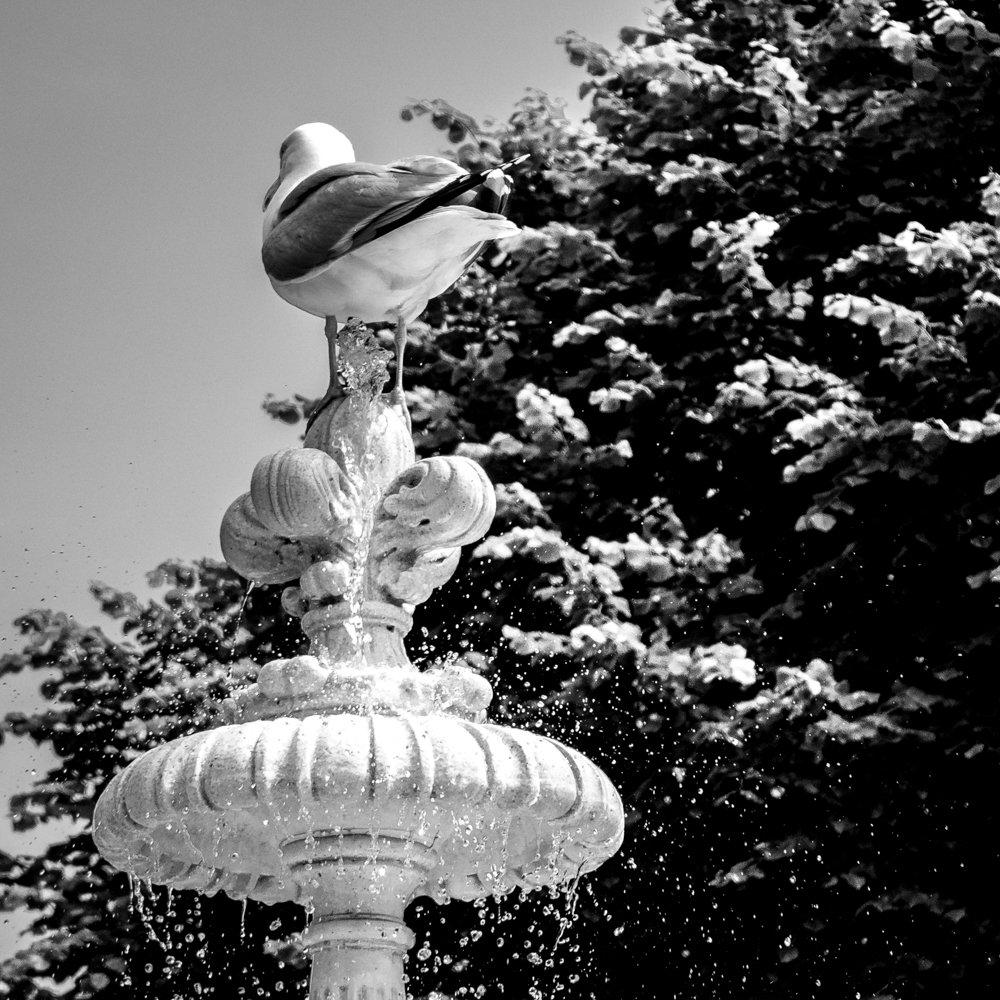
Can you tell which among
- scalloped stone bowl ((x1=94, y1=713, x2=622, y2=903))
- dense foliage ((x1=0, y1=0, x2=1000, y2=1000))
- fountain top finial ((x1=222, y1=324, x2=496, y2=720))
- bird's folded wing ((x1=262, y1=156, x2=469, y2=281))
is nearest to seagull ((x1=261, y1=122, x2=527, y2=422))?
bird's folded wing ((x1=262, y1=156, x2=469, y2=281))

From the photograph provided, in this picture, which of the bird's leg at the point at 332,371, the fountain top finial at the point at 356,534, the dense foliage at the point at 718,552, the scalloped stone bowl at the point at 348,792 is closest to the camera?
the scalloped stone bowl at the point at 348,792

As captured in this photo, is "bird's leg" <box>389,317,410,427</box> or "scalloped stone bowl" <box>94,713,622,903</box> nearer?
"scalloped stone bowl" <box>94,713,622,903</box>

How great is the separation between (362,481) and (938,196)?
16.5 ft

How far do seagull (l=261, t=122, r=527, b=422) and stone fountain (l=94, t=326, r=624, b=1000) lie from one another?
1.08 ft

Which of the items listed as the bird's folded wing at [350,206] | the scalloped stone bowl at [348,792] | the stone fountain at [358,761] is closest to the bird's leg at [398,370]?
the stone fountain at [358,761]

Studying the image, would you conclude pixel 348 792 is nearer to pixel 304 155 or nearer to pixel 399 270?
pixel 399 270

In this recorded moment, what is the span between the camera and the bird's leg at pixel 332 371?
17.9ft

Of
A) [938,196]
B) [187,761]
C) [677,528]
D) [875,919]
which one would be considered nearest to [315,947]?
[187,761]

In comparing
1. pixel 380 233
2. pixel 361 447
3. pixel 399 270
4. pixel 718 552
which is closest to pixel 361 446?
pixel 361 447

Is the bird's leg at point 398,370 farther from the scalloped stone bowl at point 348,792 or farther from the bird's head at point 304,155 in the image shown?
the scalloped stone bowl at point 348,792

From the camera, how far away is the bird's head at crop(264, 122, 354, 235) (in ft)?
18.2

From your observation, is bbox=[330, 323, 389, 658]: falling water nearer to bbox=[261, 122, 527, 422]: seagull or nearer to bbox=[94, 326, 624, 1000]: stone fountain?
bbox=[94, 326, 624, 1000]: stone fountain

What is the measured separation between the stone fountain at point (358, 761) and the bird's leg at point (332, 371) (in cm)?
3

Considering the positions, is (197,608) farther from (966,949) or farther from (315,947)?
(315,947)
